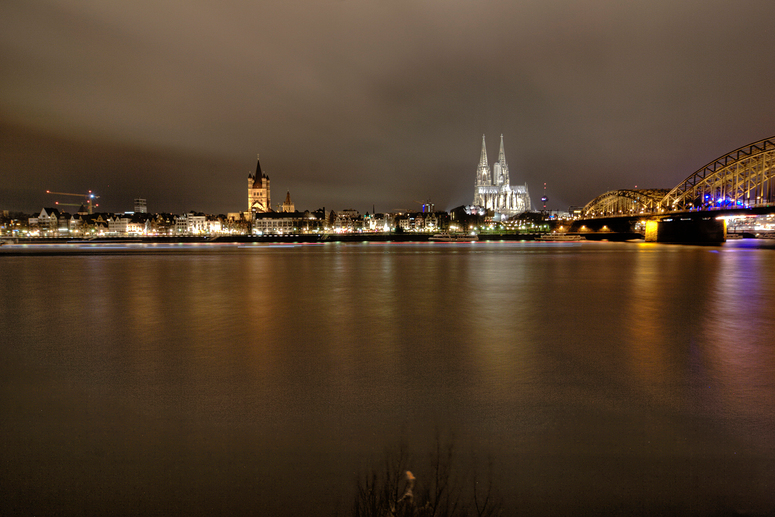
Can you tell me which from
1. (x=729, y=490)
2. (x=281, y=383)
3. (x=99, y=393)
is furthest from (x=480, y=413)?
(x=99, y=393)

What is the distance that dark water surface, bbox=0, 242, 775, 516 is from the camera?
3.44m

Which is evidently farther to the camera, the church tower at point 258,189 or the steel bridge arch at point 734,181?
the church tower at point 258,189

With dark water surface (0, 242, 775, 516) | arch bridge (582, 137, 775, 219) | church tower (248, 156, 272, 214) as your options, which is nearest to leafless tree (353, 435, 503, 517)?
dark water surface (0, 242, 775, 516)

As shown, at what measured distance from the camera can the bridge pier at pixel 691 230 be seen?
63.3 m

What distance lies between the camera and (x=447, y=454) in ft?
12.8

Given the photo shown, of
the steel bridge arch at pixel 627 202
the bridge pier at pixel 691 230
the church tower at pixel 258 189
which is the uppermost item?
the church tower at pixel 258 189

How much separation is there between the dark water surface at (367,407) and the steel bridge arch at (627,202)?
83922 mm

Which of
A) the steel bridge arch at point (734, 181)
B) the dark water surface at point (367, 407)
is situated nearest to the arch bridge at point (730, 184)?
the steel bridge arch at point (734, 181)

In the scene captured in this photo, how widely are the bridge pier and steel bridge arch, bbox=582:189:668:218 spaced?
1024 centimetres

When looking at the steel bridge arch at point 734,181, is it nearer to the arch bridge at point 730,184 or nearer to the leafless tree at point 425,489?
the arch bridge at point 730,184

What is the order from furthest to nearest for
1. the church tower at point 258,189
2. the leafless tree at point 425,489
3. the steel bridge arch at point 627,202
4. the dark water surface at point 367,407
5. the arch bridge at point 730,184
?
the church tower at point 258,189, the steel bridge arch at point 627,202, the arch bridge at point 730,184, the dark water surface at point 367,407, the leafless tree at point 425,489

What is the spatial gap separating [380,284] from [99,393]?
12023 mm

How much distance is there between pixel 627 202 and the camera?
106188 millimetres

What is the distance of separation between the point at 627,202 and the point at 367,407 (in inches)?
4692
